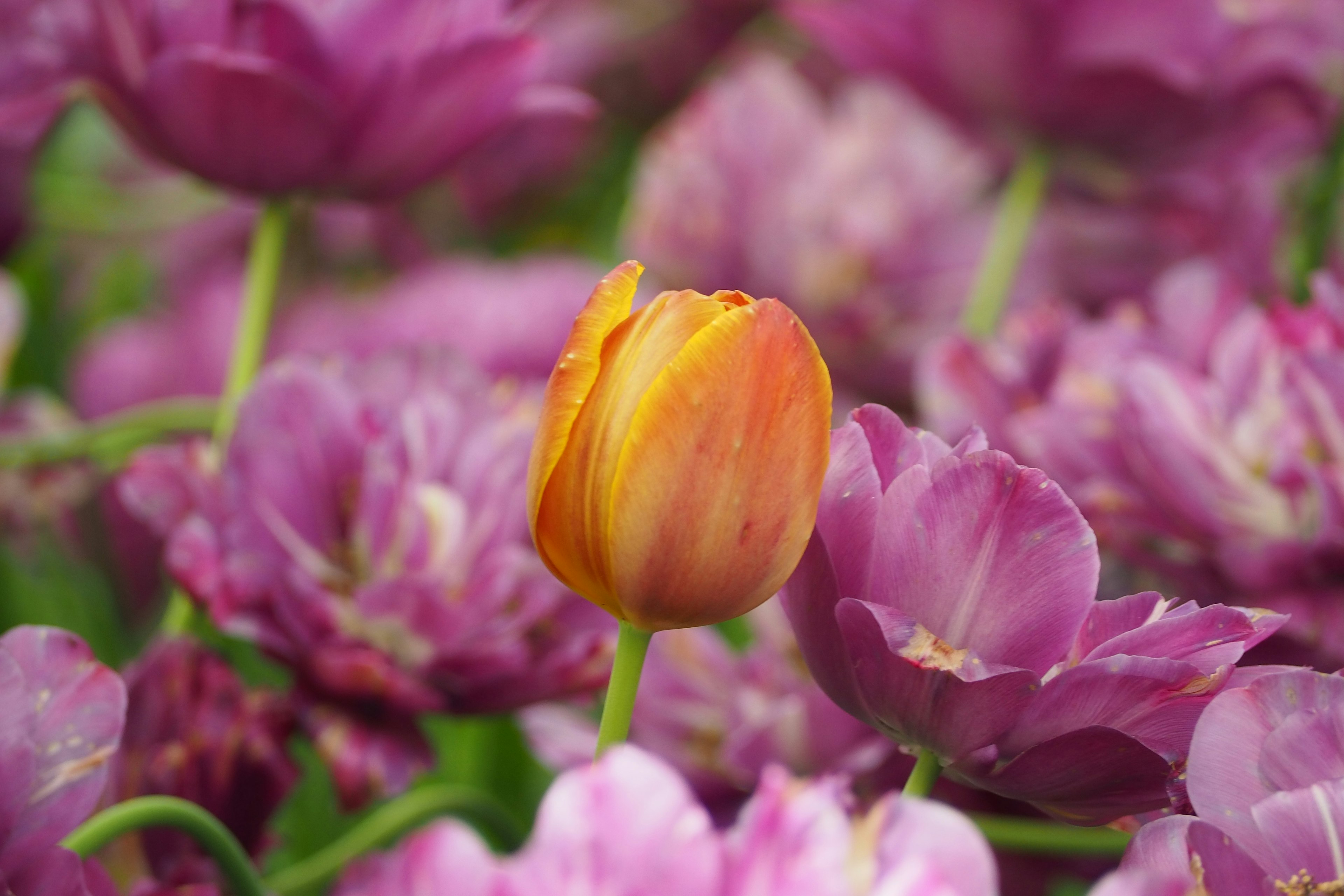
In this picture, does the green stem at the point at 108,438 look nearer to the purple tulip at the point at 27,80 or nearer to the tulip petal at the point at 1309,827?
the purple tulip at the point at 27,80

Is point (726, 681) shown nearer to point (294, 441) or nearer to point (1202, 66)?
point (294, 441)

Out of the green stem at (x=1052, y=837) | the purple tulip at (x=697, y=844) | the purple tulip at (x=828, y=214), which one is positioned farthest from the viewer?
the purple tulip at (x=828, y=214)

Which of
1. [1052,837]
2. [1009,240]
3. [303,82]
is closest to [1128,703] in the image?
[1052,837]

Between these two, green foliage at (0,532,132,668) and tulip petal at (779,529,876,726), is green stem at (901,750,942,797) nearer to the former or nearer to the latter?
tulip petal at (779,529,876,726)

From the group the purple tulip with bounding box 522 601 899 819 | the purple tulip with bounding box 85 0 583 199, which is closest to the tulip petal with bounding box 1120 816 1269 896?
the purple tulip with bounding box 522 601 899 819

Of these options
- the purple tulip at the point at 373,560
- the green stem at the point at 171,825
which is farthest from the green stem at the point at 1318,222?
the green stem at the point at 171,825
